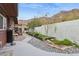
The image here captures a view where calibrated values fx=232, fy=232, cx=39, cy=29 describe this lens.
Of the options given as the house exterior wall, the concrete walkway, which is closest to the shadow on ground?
the concrete walkway

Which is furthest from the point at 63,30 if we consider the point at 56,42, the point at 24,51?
the point at 24,51

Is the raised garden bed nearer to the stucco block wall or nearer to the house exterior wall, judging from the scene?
the stucco block wall

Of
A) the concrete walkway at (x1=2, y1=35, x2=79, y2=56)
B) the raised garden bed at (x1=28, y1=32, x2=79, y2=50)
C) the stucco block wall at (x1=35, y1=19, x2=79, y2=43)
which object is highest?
the stucco block wall at (x1=35, y1=19, x2=79, y2=43)

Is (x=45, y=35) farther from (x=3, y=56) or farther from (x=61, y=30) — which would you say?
(x=3, y=56)

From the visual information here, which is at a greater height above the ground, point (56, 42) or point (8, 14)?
point (8, 14)

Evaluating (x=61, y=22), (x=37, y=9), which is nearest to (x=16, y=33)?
(x=37, y=9)

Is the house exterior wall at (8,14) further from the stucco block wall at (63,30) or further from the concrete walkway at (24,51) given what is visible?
the stucco block wall at (63,30)

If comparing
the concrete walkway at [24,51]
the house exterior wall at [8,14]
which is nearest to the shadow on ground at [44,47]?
the concrete walkway at [24,51]

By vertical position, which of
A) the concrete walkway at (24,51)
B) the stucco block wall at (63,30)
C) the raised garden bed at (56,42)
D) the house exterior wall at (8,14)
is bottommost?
the concrete walkway at (24,51)

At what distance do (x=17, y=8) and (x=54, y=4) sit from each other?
0.49 meters

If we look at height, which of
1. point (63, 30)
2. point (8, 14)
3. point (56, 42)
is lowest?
point (56, 42)

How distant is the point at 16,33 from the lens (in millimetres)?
→ 3068

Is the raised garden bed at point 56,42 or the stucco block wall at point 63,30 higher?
the stucco block wall at point 63,30

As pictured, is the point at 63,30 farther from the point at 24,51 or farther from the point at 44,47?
the point at 24,51
